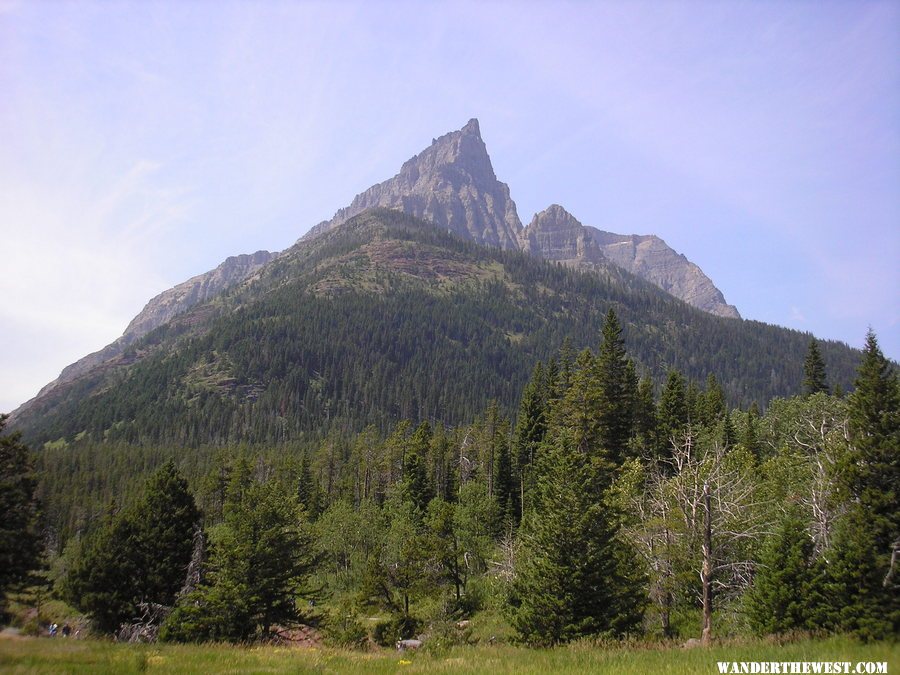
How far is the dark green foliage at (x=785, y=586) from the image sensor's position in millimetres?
23062

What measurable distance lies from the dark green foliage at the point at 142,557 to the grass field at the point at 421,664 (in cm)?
2411

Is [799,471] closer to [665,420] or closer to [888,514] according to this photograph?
[888,514]

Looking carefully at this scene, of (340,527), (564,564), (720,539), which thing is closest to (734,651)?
(564,564)

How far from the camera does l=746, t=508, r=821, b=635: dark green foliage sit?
2306 cm

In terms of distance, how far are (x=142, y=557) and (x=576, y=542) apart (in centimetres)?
3322

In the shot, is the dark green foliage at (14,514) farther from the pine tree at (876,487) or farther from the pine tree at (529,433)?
the pine tree at (529,433)

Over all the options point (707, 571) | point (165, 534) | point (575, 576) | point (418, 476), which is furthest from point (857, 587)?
point (418, 476)

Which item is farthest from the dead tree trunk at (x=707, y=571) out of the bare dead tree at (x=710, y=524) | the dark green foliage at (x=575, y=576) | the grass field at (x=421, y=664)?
the dark green foliage at (x=575, y=576)

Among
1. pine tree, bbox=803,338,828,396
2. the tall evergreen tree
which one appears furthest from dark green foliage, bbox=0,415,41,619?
pine tree, bbox=803,338,828,396

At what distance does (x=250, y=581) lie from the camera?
3080 centimetres

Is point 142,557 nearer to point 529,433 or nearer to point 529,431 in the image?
point 529,433

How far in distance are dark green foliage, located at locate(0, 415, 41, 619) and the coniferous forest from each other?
138mm

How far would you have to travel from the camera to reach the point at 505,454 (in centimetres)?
6781

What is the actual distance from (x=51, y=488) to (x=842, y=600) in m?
154
